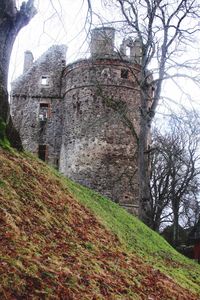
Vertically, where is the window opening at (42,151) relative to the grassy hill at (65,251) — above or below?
above

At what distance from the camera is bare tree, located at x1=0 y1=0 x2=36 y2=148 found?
26.2 feet

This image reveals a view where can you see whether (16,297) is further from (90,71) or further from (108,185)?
(90,71)

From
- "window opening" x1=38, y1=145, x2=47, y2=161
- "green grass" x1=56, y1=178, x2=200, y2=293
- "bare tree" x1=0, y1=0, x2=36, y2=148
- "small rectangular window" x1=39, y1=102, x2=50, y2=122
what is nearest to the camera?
"green grass" x1=56, y1=178, x2=200, y2=293

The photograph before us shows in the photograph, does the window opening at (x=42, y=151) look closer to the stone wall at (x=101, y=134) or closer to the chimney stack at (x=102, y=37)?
the stone wall at (x=101, y=134)

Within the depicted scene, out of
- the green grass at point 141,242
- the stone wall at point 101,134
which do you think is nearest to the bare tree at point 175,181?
the stone wall at point 101,134

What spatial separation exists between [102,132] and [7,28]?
1918 cm

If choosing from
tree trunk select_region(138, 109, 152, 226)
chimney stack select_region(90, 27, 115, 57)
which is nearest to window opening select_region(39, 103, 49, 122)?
chimney stack select_region(90, 27, 115, 57)

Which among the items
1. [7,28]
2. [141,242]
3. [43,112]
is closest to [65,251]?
[141,242]

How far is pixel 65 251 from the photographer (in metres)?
5.59

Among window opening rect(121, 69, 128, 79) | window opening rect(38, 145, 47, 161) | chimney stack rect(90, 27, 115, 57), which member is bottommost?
Answer: window opening rect(38, 145, 47, 161)

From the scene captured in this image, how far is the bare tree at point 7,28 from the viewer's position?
800 cm

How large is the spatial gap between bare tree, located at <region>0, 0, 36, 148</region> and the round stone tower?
58.7 feet

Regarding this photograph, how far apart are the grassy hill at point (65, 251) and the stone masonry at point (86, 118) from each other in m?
16.0

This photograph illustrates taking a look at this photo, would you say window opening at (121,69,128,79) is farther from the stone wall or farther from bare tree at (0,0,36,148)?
bare tree at (0,0,36,148)
